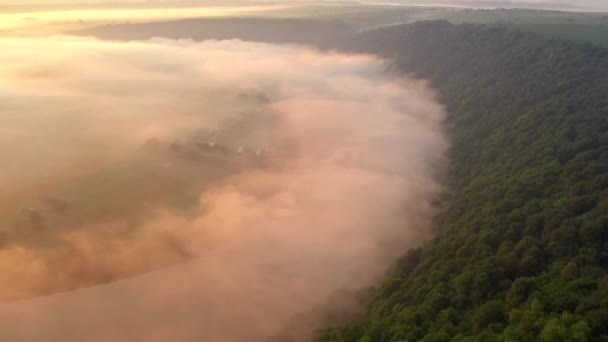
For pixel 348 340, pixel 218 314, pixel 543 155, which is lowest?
pixel 218 314

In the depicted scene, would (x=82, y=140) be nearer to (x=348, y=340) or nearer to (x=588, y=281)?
(x=348, y=340)

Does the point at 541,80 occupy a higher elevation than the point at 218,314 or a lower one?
higher

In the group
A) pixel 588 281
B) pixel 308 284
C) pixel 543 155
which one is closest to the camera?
pixel 588 281

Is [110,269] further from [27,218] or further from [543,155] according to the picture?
[543,155]

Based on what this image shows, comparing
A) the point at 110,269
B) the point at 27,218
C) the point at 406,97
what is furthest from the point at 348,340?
the point at 406,97

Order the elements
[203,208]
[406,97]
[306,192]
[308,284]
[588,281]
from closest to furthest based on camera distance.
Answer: [588,281] < [308,284] < [203,208] < [306,192] < [406,97]

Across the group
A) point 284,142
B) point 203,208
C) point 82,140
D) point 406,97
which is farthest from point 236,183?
point 406,97

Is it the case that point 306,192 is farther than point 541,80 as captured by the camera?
No
